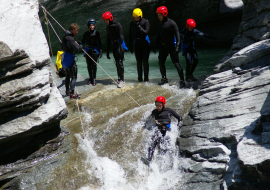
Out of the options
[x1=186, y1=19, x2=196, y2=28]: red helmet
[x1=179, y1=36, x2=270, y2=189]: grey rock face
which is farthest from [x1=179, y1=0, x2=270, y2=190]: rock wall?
[x1=186, y1=19, x2=196, y2=28]: red helmet

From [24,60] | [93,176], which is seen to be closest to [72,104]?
[24,60]

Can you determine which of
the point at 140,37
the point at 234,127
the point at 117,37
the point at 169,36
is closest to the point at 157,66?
the point at 140,37

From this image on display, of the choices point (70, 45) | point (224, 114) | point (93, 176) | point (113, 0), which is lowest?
point (93, 176)

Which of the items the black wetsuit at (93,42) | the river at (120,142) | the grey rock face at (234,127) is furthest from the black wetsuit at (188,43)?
the black wetsuit at (93,42)

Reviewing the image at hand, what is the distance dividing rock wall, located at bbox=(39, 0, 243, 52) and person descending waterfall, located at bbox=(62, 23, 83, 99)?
24.3 feet

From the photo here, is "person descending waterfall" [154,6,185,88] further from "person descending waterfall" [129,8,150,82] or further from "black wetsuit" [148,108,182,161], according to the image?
"black wetsuit" [148,108,182,161]

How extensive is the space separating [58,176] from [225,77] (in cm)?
442

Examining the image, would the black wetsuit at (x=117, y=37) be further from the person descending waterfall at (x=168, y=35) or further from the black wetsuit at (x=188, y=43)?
the black wetsuit at (x=188, y=43)

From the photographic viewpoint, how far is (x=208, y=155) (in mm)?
→ 5090

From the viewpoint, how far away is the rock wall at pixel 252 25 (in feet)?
27.0

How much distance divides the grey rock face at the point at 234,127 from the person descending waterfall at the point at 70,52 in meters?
3.73

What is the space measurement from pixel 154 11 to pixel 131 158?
35.4 ft

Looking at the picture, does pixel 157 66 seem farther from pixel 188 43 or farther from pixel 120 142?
pixel 120 142

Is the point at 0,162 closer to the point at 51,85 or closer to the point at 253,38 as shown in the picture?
the point at 51,85
